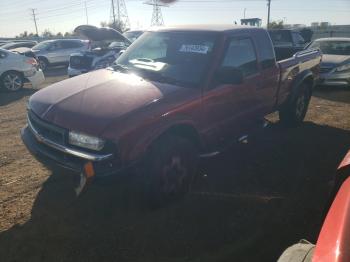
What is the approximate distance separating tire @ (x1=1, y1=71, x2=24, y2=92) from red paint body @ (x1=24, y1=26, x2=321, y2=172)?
26.3 feet

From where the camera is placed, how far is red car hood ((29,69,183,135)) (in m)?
3.56

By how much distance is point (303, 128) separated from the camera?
729cm

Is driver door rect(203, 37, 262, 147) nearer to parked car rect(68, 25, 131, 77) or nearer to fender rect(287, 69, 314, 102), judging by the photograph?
fender rect(287, 69, 314, 102)

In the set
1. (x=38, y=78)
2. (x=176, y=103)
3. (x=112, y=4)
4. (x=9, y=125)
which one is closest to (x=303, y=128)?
(x=176, y=103)

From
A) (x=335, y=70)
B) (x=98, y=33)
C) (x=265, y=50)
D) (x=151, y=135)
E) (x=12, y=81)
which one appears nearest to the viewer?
(x=151, y=135)

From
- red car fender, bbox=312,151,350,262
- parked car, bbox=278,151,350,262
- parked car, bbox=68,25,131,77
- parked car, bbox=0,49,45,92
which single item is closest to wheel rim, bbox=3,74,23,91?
parked car, bbox=0,49,45,92

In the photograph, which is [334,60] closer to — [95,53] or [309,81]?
[309,81]

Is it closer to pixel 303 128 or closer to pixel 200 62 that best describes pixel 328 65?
pixel 303 128

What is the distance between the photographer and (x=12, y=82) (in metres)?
11.8

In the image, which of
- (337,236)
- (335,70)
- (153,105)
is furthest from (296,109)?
(337,236)

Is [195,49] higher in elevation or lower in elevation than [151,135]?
higher

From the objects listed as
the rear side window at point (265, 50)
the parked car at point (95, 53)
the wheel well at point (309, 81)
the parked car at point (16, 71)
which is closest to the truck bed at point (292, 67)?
the wheel well at point (309, 81)

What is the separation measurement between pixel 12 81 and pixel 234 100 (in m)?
9.29

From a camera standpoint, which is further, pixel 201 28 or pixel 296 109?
pixel 296 109
